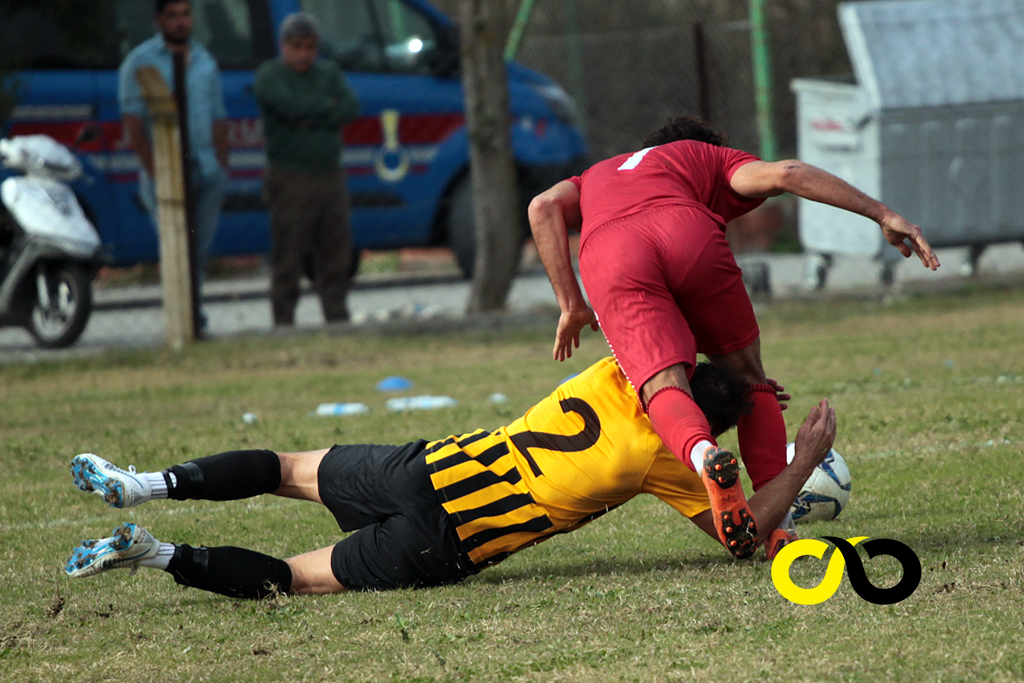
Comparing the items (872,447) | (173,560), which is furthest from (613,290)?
(872,447)

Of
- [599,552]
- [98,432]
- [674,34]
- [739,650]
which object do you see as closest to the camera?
[739,650]

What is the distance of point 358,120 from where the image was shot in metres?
11.9

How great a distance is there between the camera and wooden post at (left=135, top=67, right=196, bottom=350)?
10.0 m

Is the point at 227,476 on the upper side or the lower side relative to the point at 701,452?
lower

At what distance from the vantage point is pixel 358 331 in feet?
34.6

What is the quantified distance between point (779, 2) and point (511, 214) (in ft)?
26.9

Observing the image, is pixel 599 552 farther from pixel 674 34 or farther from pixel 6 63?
pixel 674 34

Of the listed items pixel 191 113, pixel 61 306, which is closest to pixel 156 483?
pixel 61 306

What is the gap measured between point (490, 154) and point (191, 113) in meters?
2.39

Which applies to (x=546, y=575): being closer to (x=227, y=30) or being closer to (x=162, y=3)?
(x=162, y=3)

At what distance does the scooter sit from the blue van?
0.68m

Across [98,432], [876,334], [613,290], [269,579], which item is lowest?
[876,334]

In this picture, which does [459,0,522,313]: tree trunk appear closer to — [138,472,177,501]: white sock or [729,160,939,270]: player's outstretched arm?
[729,160,939,270]: player's outstretched arm

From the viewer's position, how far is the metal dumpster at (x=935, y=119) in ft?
37.9
